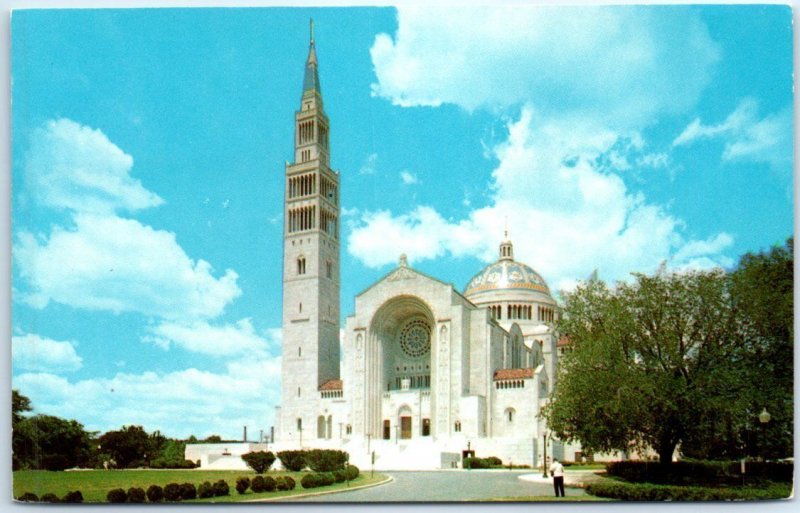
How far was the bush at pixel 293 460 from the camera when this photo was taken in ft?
91.3

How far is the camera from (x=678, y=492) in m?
17.6

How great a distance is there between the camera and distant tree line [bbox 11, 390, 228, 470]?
18.3 meters

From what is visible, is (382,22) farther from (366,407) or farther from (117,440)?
(366,407)

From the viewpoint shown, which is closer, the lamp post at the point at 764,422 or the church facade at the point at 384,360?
the lamp post at the point at 764,422

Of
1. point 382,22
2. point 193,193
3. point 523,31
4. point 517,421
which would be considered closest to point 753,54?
point 523,31

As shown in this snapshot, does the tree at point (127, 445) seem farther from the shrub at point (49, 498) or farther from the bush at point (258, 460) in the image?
the shrub at point (49, 498)

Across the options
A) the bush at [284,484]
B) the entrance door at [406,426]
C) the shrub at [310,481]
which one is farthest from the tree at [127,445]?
the entrance door at [406,426]

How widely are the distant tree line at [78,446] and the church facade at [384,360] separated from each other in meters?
8.73

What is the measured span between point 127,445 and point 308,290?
17.7 metres

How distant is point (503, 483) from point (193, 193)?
35.4 feet

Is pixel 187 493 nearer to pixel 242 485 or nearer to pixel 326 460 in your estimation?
pixel 242 485

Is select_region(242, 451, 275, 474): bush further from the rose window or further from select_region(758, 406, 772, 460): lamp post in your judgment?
the rose window

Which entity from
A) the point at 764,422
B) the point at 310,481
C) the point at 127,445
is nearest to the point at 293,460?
the point at 127,445

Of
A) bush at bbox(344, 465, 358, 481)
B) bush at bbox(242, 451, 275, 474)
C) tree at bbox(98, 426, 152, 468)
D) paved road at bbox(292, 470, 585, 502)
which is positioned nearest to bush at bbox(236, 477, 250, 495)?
paved road at bbox(292, 470, 585, 502)
